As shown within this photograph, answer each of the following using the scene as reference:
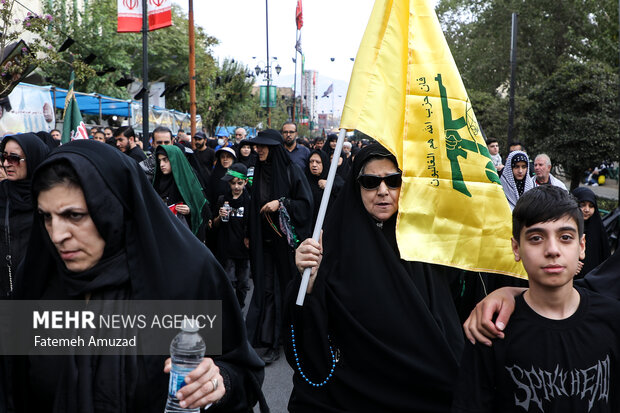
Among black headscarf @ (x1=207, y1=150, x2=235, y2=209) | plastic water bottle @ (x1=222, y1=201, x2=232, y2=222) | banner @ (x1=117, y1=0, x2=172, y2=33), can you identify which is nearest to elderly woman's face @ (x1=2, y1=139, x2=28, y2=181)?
plastic water bottle @ (x1=222, y1=201, x2=232, y2=222)

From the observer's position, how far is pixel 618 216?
7.22 metres

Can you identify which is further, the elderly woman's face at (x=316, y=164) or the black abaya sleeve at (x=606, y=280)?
the elderly woman's face at (x=316, y=164)

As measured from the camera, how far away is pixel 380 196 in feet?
9.94

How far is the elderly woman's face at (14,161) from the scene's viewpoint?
Answer: 4.72m

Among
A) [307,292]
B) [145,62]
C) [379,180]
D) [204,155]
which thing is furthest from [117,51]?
[307,292]

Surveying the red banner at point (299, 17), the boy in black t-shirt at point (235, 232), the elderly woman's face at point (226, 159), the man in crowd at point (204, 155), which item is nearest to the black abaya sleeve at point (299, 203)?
the boy in black t-shirt at point (235, 232)

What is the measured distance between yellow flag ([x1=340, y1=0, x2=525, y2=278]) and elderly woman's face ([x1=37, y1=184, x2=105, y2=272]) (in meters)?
1.37

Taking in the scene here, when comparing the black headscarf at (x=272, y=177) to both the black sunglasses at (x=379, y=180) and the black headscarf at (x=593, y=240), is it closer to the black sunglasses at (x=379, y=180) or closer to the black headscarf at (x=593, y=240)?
the black headscarf at (x=593, y=240)

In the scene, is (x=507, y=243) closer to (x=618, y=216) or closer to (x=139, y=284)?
(x=139, y=284)

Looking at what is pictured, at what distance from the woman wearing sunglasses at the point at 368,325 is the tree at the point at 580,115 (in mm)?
14012

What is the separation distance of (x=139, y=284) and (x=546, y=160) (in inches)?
277

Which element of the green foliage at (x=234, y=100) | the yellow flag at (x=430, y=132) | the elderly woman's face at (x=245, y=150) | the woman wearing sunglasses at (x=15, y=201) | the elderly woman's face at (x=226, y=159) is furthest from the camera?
the green foliage at (x=234, y=100)

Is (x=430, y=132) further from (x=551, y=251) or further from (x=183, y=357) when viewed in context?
(x=183, y=357)

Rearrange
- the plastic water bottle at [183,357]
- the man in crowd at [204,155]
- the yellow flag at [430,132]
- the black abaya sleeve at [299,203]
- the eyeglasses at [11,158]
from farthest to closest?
the man in crowd at [204,155] → the black abaya sleeve at [299,203] → the eyeglasses at [11,158] → the yellow flag at [430,132] → the plastic water bottle at [183,357]
